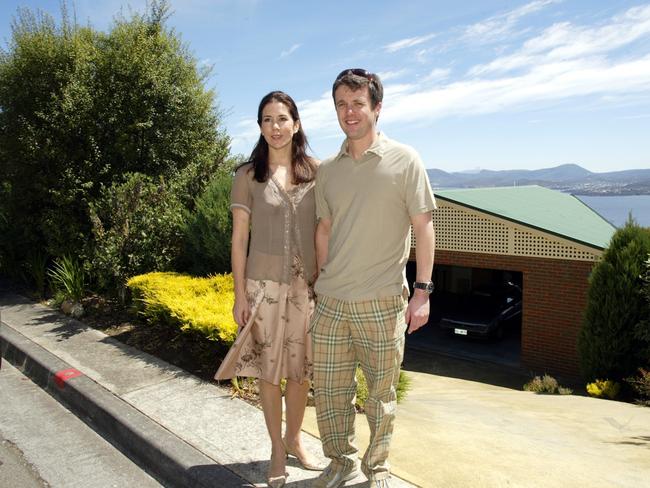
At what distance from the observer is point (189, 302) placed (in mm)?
5988

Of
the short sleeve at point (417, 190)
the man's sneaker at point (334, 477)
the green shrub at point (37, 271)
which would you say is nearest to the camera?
the short sleeve at point (417, 190)

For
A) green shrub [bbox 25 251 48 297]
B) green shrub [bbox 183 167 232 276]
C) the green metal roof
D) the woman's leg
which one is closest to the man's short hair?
the woman's leg

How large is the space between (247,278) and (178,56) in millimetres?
9218

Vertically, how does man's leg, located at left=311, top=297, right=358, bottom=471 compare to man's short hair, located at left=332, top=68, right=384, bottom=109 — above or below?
below

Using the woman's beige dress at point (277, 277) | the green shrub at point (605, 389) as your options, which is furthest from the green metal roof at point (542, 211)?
the woman's beige dress at point (277, 277)

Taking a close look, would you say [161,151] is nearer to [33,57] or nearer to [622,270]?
[33,57]

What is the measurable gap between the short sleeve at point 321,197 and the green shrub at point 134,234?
5.72 m

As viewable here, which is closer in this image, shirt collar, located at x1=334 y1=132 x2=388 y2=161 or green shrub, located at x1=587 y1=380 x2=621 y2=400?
shirt collar, located at x1=334 y1=132 x2=388 y2=161

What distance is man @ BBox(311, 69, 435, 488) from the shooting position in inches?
108

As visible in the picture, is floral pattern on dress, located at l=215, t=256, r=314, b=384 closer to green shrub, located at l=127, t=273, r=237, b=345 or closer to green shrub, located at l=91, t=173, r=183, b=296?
green shrub, located at l=127, t=273, r=237, b=345

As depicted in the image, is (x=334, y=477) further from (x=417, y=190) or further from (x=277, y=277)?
(x=417, y=190)

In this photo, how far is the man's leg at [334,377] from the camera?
2.91 meters

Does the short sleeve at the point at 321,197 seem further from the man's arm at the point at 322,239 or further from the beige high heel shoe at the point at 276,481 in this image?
the beige high heel shoe at the point at 276,481

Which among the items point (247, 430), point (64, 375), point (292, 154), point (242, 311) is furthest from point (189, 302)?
point (292, 154)
